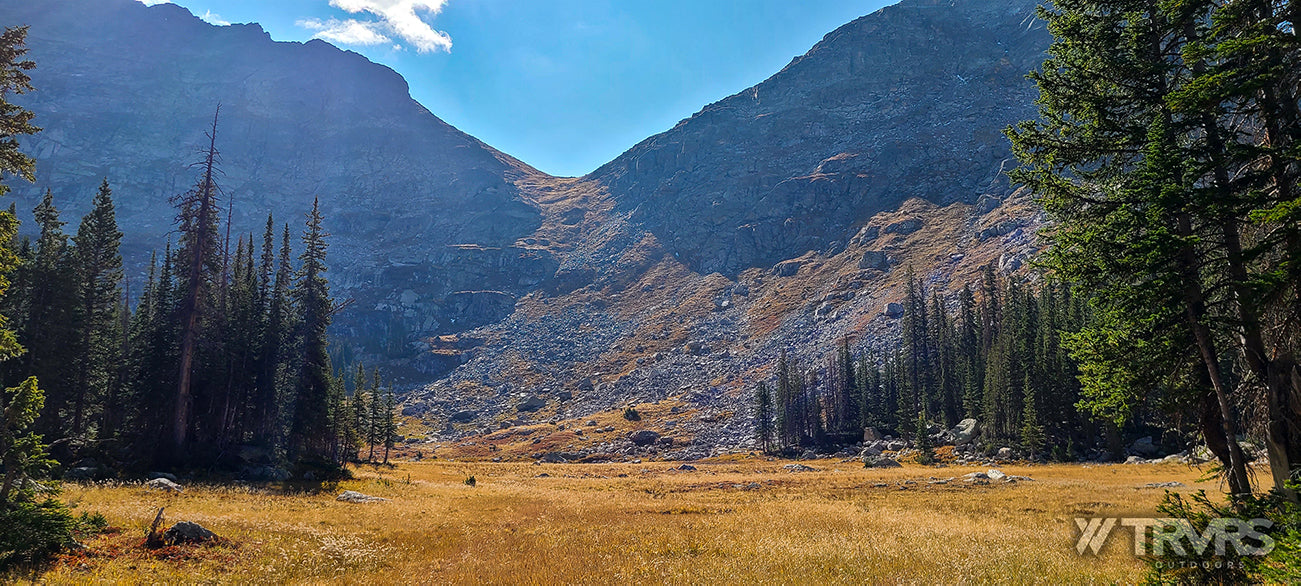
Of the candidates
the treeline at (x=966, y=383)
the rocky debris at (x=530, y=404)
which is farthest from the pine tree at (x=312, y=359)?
the rocky debris at (x=530, y=404)

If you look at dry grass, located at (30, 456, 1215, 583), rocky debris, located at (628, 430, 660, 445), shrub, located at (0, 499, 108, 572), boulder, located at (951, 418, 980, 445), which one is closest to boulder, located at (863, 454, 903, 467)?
boulder, located at (951, 418, 980, 445)

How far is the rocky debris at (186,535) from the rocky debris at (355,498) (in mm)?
13705

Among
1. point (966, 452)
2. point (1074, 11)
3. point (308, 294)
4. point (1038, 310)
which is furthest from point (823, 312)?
point (1074, 11)

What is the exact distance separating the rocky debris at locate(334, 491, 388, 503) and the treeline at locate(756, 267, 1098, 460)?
5142 cm

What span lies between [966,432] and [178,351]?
7742 centimetres

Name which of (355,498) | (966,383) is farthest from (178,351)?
(966,383)

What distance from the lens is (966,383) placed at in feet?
237

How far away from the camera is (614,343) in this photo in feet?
512

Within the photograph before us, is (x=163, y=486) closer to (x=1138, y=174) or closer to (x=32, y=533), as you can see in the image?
(x=32, y=533)

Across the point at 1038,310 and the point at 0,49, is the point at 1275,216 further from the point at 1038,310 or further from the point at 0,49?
the point at 1038,310

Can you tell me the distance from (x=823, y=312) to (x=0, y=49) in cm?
13891

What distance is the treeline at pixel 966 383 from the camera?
180 feet

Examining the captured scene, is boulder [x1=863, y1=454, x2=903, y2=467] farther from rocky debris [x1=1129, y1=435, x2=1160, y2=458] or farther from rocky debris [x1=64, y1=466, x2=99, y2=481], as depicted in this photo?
rocky debris [x1=64, y1=466, x2=99, y2=481]

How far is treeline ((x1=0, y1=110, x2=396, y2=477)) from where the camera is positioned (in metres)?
32.0
